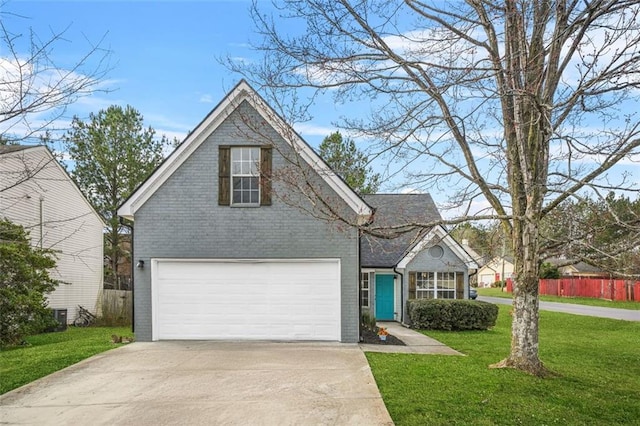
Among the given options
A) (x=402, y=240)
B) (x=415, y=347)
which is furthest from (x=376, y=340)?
(x=402, y=240)

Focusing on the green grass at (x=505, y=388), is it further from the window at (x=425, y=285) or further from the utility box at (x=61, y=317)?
the utility box at (x=61, y=317)

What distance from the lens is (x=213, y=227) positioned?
12.9 m

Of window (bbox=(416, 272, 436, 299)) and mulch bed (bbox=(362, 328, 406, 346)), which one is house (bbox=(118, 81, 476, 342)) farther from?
window (bbox=(416, 272, 436, 299))

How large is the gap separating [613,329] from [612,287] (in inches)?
779

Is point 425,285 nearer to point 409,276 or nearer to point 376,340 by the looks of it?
point 409,276

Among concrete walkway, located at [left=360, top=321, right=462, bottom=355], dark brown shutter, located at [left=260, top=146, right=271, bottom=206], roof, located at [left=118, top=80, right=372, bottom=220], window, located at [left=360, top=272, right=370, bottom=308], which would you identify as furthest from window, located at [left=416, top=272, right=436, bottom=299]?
dark brown shutter, located at [left=260, top=146, right=271, bottom=206]

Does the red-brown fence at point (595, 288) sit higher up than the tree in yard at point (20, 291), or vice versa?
the tree in yard at point (20, 291)

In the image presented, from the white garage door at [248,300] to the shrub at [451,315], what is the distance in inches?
220

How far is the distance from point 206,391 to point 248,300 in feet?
16.2

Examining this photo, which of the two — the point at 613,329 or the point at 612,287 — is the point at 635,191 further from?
the point at 612,287

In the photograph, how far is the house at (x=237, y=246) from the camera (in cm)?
1272

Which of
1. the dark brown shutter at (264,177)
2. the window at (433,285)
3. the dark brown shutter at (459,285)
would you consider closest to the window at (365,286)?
the window at (433,285)

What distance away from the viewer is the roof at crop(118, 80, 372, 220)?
12.7 m

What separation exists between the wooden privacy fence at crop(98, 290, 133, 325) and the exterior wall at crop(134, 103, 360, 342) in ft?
30.6
